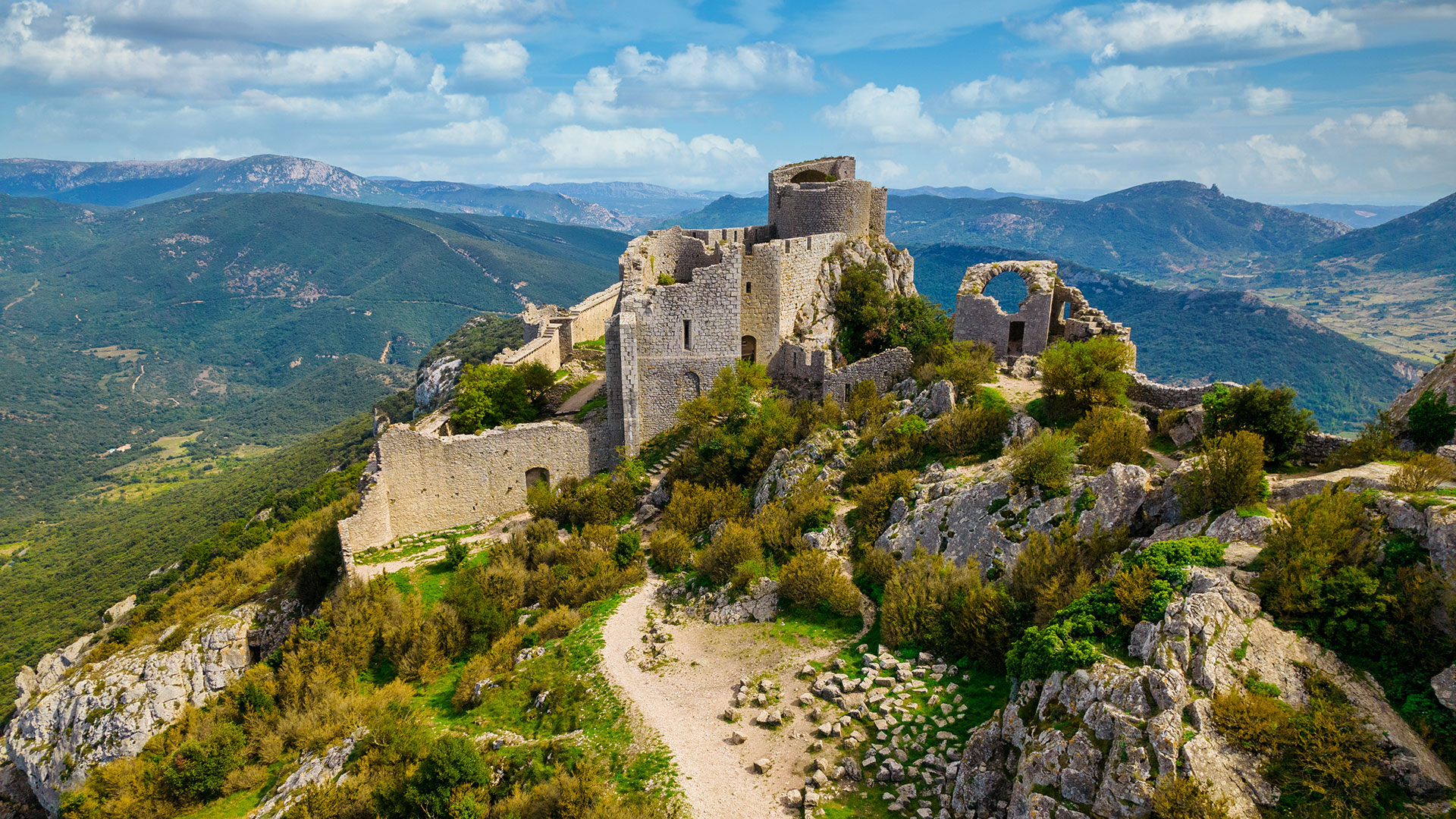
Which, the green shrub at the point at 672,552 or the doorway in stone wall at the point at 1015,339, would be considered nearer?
the green shrub at the point at 672,552

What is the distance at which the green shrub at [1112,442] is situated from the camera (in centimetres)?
1705

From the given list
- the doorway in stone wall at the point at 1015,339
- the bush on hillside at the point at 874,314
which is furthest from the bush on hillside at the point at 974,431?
the bush on hillside at the point at 874,314

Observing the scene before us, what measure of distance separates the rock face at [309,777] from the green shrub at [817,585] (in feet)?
35.3

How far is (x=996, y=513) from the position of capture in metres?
17.1

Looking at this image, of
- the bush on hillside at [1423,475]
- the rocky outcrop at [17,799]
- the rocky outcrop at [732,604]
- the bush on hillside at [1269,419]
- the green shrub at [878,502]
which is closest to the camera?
the bush on hillside at [1423,475]

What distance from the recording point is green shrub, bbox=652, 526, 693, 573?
75.8 feet

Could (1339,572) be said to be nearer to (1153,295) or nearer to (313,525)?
(313,525)

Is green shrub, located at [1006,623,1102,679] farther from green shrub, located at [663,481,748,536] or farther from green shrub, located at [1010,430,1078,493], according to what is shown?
green shrub, located at [663,481,748,536]

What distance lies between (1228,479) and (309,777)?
2041cm

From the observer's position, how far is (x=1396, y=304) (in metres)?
190

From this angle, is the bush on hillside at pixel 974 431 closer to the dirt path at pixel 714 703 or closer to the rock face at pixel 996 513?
the rock face at pixel 996 513

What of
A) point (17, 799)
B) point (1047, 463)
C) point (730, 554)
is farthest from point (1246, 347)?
point (17, 799)

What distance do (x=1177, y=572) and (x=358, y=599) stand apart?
69.3ft

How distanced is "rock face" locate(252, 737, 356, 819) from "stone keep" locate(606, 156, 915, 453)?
1350cm
